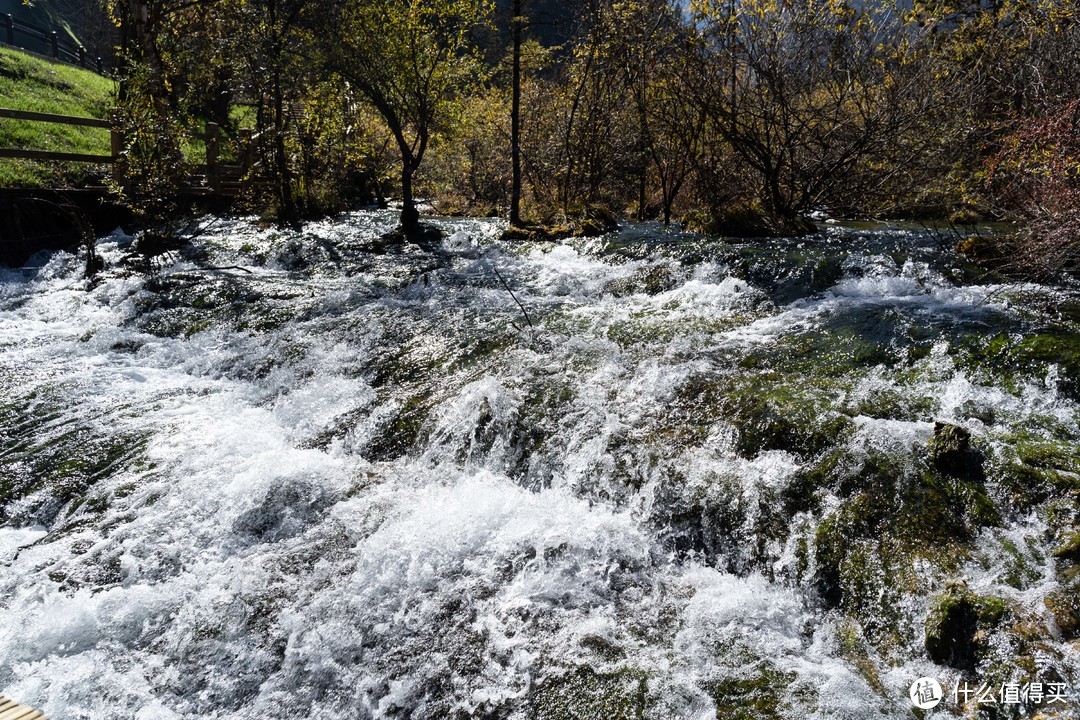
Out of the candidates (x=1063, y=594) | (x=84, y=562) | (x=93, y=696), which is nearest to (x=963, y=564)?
(x=1063, y=594)

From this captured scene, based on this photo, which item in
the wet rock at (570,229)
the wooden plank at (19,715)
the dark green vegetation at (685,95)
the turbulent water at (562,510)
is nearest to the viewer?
the wooden plank at (19,715)

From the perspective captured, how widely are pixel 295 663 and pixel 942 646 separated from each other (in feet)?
13.0

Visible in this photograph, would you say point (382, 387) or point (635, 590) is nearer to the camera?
point (635, 590)

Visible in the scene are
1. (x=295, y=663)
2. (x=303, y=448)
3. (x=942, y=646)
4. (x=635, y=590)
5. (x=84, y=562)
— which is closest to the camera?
(x=942, y=646)

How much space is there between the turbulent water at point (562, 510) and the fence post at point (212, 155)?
1028 cm

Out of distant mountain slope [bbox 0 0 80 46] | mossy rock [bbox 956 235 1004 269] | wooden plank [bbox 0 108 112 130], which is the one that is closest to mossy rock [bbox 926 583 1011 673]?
mossy rock [bbox 956 235 1004 269]

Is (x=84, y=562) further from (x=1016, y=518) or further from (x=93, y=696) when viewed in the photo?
(x=1016, y=518)

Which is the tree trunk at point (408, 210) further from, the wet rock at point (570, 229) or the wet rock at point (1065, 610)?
the wet rock at point (1065, 610)

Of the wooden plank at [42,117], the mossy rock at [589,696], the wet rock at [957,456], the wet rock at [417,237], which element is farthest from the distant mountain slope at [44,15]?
the wet rock at [957,456]

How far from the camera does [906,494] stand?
468cm

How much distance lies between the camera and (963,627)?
3.83 metres

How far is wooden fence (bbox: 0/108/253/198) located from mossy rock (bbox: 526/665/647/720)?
14.5 m

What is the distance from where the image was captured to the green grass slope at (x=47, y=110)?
14.4 m

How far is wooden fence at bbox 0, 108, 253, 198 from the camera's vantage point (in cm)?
1391
